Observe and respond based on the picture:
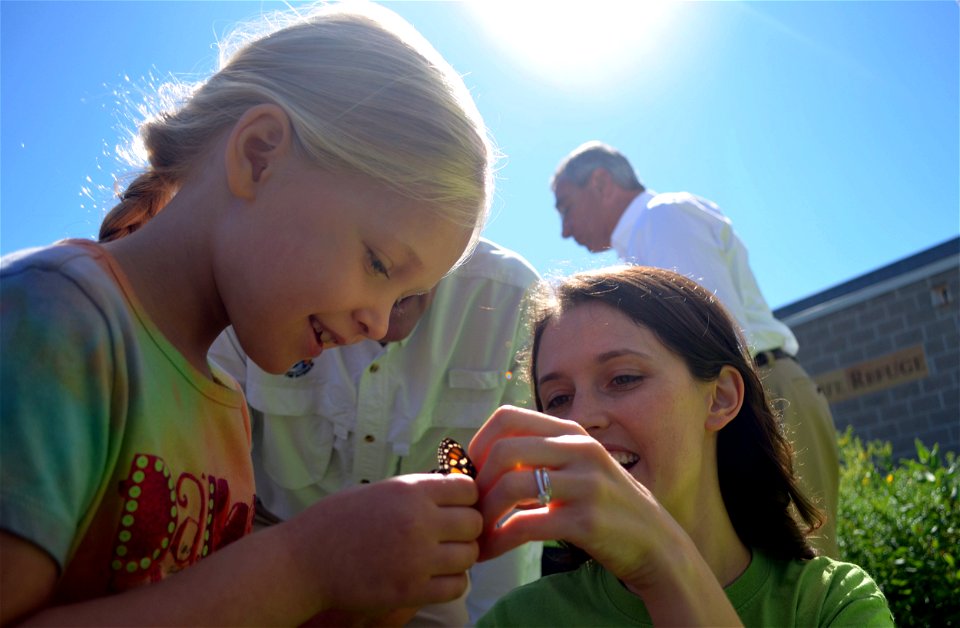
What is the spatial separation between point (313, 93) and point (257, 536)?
93 centimetres

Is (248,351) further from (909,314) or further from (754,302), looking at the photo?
(909,314)

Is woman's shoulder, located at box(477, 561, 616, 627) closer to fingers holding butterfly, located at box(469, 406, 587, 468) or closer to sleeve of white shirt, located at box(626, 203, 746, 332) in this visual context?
fingers holding butterfly, located at box(469, 406, 587, 468)

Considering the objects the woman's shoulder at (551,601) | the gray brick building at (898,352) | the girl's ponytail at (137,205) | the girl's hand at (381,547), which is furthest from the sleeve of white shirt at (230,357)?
the gray brick building at (898,352)

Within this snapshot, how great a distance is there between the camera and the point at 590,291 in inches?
95.6

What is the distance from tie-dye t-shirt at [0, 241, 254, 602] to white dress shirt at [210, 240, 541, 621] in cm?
167

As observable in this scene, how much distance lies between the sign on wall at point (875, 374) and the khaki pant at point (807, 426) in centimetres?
788

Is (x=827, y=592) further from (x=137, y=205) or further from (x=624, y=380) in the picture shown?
(x=137, y=205)

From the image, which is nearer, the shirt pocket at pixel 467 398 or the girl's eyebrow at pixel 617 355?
the girl's eyebrow at pixel 617 355

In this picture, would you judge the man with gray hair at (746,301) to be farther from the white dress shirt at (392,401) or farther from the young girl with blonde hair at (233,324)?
the young girl with blonde hair at (233,324)

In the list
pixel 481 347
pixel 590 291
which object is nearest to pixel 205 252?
pixel 590 291

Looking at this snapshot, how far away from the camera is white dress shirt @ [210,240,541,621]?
322 cm

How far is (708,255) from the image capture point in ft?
13.5

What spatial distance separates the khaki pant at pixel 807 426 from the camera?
3.75 metres

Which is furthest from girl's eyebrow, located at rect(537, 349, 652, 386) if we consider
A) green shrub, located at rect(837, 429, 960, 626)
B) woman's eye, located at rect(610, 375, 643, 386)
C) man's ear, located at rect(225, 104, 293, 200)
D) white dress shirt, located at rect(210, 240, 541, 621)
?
green shrub, located at rect(837, 429, 960, 626)
